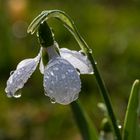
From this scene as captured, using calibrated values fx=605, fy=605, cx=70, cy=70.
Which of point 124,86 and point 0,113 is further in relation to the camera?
point 124,86

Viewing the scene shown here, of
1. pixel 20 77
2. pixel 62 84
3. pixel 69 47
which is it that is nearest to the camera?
pixel 62 84

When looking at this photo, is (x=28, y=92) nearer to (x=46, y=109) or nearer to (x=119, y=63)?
(x=46, y=109)

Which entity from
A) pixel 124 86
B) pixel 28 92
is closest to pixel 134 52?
pixel 124 86

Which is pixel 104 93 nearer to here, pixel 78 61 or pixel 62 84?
pixel 78 61

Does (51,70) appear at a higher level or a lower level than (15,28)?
higher

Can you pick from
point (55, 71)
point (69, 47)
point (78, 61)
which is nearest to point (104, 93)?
point (78, 61)

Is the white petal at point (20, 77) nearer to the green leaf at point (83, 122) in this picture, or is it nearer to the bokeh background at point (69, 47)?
the green leaf at point (83, 122)
